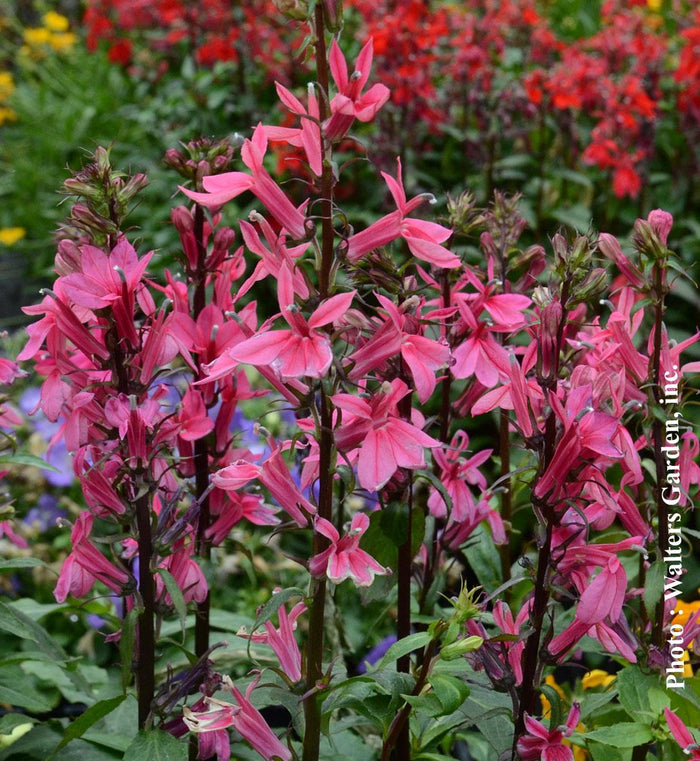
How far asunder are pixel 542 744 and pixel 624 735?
110mm

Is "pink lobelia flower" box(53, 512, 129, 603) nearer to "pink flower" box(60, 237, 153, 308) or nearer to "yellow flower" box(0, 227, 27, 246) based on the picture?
"pink flower" box(60, 237, 153, 308)

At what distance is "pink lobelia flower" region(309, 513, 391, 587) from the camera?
43.9 inches

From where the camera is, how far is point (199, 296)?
1482 mm

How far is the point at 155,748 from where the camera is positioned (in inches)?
49.4

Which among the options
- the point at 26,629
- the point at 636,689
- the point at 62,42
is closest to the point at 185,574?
the point at 26,629

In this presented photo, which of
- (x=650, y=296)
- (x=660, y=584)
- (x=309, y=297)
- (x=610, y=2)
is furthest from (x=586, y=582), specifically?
(x=610, y=2)

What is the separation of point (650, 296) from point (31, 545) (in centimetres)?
231

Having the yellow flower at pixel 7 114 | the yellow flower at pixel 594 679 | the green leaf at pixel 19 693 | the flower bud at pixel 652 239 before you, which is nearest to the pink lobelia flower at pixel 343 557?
the flower bud at pixel 652 239

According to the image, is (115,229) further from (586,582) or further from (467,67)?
(467,67)

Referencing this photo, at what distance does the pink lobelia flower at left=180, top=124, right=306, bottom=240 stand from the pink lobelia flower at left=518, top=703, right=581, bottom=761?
68 cm

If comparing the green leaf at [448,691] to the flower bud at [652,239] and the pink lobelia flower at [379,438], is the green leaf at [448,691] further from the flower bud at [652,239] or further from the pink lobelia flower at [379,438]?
the flower bud at [652,239]

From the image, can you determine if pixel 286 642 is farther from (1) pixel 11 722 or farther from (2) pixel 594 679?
(2) pixel 594 679

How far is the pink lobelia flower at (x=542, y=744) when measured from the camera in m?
1.19

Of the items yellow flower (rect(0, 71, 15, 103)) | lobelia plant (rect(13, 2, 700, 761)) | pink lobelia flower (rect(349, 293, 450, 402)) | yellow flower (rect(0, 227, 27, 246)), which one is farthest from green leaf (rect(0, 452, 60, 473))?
yellow flower (rect(0, 71, 15, 103))
